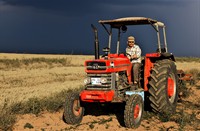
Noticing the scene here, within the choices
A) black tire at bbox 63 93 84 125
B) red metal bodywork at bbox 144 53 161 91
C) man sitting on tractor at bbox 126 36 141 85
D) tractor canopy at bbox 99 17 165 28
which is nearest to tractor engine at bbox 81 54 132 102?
black tire at bbox 63 93 84 125

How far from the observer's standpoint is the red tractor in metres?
7.73

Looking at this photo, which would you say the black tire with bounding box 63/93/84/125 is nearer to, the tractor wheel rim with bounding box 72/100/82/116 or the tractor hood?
the tractor wheel rim with bounding box 72/100/82/116

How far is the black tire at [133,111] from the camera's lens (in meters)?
7.29

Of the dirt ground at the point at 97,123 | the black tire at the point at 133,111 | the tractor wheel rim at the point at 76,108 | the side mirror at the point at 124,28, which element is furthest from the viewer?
the side mirror at the point at 124,28

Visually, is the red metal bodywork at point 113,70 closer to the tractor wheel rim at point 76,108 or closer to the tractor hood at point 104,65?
the tractor hood at point 104,65

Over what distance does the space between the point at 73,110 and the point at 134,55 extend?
216 centimetres

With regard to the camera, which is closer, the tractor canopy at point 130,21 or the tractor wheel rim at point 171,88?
the tractor canopy at point 130,21

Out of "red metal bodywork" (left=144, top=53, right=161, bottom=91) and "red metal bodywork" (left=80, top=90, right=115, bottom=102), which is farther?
"red metal bodywork" (left=144, top=53, right=161, bottom=91)

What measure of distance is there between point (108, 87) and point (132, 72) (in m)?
1.12

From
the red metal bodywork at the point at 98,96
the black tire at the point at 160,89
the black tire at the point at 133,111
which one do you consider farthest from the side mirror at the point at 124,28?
the black tire at the point at 133,111

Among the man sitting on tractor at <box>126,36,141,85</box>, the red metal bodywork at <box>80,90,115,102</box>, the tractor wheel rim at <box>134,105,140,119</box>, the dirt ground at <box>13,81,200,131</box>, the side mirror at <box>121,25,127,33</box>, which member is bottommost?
the dirt ground at <box>13,81,200,131</box>

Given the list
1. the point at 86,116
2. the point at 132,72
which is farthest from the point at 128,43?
the point at 86,116

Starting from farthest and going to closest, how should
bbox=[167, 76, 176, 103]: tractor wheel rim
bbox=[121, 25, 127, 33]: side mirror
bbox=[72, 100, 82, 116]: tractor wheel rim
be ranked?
bbox=[121, 25, 127, 33]: side mirror, bbox=[167, 76, 176, 103]: tractor wheel rim, bbox=[72, 100, 82, 116]: tractor wheel rim

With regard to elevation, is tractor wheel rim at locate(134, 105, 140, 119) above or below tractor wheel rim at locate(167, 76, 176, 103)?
below
